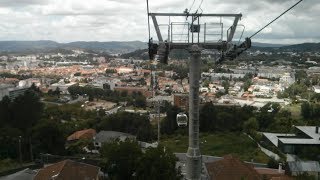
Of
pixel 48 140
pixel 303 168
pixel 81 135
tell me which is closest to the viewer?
pixel 303 168

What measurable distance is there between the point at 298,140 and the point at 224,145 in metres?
5.52

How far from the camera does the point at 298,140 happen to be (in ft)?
95.1

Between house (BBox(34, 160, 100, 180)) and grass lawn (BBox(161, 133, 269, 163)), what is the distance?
36.5 feet

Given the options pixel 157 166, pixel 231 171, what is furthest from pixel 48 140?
pixel 231 171

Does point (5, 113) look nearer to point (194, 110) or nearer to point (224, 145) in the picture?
point (224, 145)

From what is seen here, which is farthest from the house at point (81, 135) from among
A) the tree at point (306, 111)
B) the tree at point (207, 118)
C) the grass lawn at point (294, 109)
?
the grass lawn at point (294, 109)

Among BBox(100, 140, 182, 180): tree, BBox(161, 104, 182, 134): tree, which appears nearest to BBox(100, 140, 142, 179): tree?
BBox(100, 140, 182, 180): tree

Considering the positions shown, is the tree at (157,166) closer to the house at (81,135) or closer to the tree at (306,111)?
the house at (81,135)

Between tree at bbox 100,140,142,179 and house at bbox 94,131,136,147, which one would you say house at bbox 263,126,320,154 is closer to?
house at bbox 94,131,136,147

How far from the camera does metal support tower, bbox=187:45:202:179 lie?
6.39 m

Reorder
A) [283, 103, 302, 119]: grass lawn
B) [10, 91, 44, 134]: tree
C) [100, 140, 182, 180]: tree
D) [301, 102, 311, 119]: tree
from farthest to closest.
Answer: [283, 103, 302, 119]: grass lawn < [301, 102, 311, 119]: tree < [10, 91, 44, 134]: tree < [100, 140, 182, 180]: tree

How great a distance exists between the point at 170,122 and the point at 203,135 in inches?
156

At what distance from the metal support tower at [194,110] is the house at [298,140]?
2319cm

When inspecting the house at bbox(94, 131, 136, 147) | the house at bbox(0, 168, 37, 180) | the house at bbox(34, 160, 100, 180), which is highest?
the house at bbox(34, 160, 100, 180)
